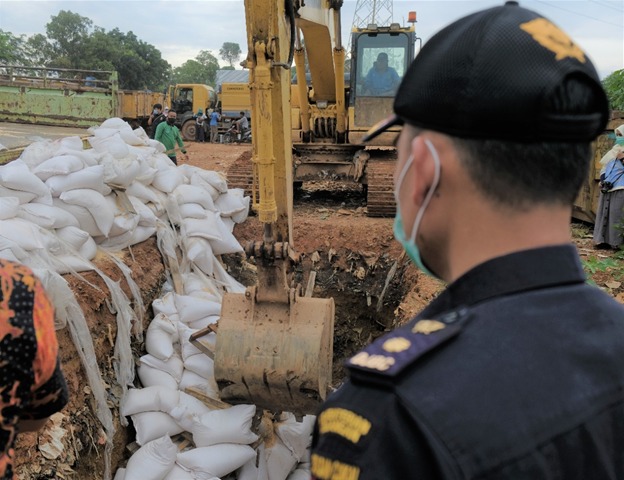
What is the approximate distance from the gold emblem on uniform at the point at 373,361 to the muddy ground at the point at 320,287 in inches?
110

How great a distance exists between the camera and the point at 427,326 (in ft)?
2.62

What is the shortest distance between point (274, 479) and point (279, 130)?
2518 millimetres

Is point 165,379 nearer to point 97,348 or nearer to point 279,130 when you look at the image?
point 97,348

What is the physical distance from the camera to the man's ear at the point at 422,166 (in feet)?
2.66

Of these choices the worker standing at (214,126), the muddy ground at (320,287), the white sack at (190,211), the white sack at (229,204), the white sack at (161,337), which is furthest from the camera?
the worker standing at (214,126)

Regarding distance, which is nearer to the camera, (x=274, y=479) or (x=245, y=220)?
(x=274, y=479)

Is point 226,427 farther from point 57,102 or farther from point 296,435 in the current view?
point 57,102

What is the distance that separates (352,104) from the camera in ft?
28.7

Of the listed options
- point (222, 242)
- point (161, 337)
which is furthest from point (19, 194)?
point (222, 242)

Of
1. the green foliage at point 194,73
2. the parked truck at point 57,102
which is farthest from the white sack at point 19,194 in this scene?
the green foliage at point 194,73

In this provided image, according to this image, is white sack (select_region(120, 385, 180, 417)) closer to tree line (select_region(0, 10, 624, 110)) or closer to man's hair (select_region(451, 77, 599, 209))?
man's hair (select_region(451, 77, 599, 209))

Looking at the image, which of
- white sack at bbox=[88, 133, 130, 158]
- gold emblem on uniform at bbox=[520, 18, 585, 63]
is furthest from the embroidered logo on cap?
white sack at bbox=[88, 133, 130, 158]

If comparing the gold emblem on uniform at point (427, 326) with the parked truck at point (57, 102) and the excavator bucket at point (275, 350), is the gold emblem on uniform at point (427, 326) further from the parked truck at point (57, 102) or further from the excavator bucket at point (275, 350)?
the parked truck at point (57, 102)

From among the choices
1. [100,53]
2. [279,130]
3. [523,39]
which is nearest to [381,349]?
[523,39]
